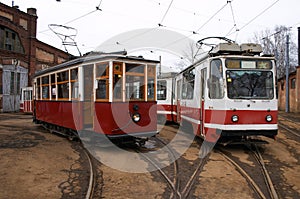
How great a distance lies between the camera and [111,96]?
28.4 ft

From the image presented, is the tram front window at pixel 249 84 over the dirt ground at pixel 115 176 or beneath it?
over

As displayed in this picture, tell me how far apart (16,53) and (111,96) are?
25101 mm

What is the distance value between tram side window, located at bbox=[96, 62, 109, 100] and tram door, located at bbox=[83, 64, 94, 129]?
603 millimetres

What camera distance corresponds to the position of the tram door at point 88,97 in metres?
9.65

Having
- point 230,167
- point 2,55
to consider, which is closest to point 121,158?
point 230,167

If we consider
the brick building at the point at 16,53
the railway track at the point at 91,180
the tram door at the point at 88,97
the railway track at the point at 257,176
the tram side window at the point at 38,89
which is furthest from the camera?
the brick building at the point at 16,53

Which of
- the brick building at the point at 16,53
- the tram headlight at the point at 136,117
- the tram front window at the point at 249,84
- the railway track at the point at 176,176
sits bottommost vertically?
the railway track at the point at 176,176

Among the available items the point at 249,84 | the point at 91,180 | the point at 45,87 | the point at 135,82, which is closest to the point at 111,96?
the point at 135,82

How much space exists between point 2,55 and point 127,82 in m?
23.6

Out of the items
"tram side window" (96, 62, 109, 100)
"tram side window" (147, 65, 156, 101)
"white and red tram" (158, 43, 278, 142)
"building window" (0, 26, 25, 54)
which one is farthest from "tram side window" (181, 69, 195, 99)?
"building window" (0, 26, 25, 54)

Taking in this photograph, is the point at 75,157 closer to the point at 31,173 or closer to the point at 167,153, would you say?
the point at 31,173

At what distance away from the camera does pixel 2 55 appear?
27938 mm

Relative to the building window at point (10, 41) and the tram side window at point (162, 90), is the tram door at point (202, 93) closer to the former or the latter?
the tram side window at point (162, 90)

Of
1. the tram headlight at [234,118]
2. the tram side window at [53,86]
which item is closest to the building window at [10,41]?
the tram side window at [53,86]
